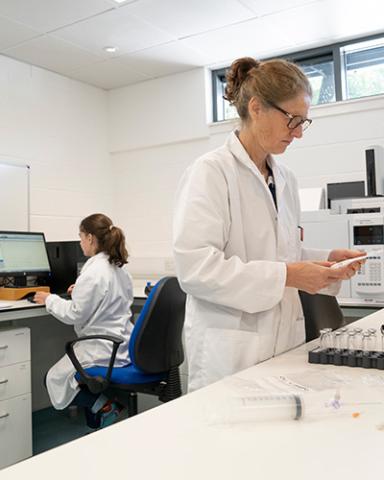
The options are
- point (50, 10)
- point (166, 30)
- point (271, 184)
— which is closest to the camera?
point (271, 184)

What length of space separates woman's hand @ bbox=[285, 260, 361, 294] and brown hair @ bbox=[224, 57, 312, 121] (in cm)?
44

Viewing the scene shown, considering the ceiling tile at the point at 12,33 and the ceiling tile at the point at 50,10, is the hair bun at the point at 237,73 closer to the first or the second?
the ceiling tile at the point at 50,10

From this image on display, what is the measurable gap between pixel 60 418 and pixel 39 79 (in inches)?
98.7

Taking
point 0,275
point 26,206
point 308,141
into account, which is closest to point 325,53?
point 308,141

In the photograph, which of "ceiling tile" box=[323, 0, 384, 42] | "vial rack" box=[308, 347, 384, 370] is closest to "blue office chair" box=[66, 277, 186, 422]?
"vial rack" box=[308, 347, 384, 370]

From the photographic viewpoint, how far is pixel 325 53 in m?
3.81

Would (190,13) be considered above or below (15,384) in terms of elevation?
above

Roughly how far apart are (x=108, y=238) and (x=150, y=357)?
2.39 ft

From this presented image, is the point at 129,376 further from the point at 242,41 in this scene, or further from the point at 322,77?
the point at 322,77

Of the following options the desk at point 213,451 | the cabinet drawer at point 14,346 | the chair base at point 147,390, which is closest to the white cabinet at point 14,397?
Answer: the cabinet drawer at point 14,346

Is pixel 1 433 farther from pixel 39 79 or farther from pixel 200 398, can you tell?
pixel 39 79

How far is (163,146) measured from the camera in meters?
4.36

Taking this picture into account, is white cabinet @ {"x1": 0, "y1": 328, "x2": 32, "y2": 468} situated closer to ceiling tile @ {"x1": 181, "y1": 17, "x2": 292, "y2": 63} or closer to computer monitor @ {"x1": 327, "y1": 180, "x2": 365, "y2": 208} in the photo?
computer monitor @ {"x1": 327, "y1": 180, "x2": 365, "y2": 208}

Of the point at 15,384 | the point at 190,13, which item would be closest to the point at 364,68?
the point at 190,13
